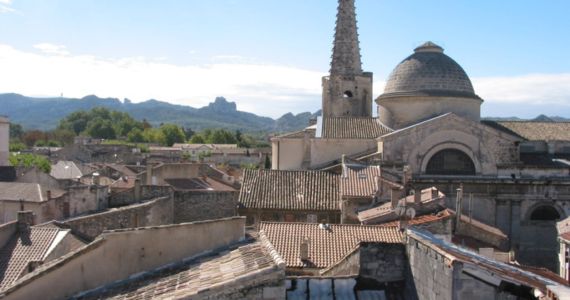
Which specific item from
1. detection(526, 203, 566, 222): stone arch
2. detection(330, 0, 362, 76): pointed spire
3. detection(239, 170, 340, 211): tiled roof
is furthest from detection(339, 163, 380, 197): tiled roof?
detection(330, 0, 362, 76): pointed spire

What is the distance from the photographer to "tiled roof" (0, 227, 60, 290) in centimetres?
1523

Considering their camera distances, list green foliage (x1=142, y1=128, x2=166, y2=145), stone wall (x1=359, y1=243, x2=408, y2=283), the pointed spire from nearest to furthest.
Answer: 1. stone wall (x1=359, y1=243, x2=408, y2=283)
2. the pointed spire
3. green foliage (x1=142, y1=128, x2=166, y2=145)

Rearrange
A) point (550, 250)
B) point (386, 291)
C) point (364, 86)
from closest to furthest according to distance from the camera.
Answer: point (386, 291) < point (550, 250) < point (364, 86)

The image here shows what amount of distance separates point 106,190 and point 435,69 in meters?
18.8

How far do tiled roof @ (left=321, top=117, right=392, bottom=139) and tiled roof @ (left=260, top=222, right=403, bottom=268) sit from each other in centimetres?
1410

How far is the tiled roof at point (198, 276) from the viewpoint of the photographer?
29.9 ft

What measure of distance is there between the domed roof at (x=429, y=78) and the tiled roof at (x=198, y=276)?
84.4 ft

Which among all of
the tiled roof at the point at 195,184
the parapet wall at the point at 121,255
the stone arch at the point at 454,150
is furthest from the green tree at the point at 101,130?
the parapet wall at the point at 121,255

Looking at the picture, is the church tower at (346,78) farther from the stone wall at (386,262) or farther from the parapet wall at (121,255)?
the stone wall at (386,262)

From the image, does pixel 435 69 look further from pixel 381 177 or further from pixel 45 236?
pixel 45 236

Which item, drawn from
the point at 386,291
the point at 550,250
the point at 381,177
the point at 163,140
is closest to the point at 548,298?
the point at 386,291

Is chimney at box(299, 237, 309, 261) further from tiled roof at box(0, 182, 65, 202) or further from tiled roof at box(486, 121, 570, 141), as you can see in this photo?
tiled roof at box(486, 121, 570, 141)

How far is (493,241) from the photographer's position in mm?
23906

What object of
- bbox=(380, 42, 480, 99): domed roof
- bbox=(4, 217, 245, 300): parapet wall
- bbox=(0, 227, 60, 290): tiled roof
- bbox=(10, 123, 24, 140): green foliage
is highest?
bbox=(380, 42, 480, 99): domed roof
